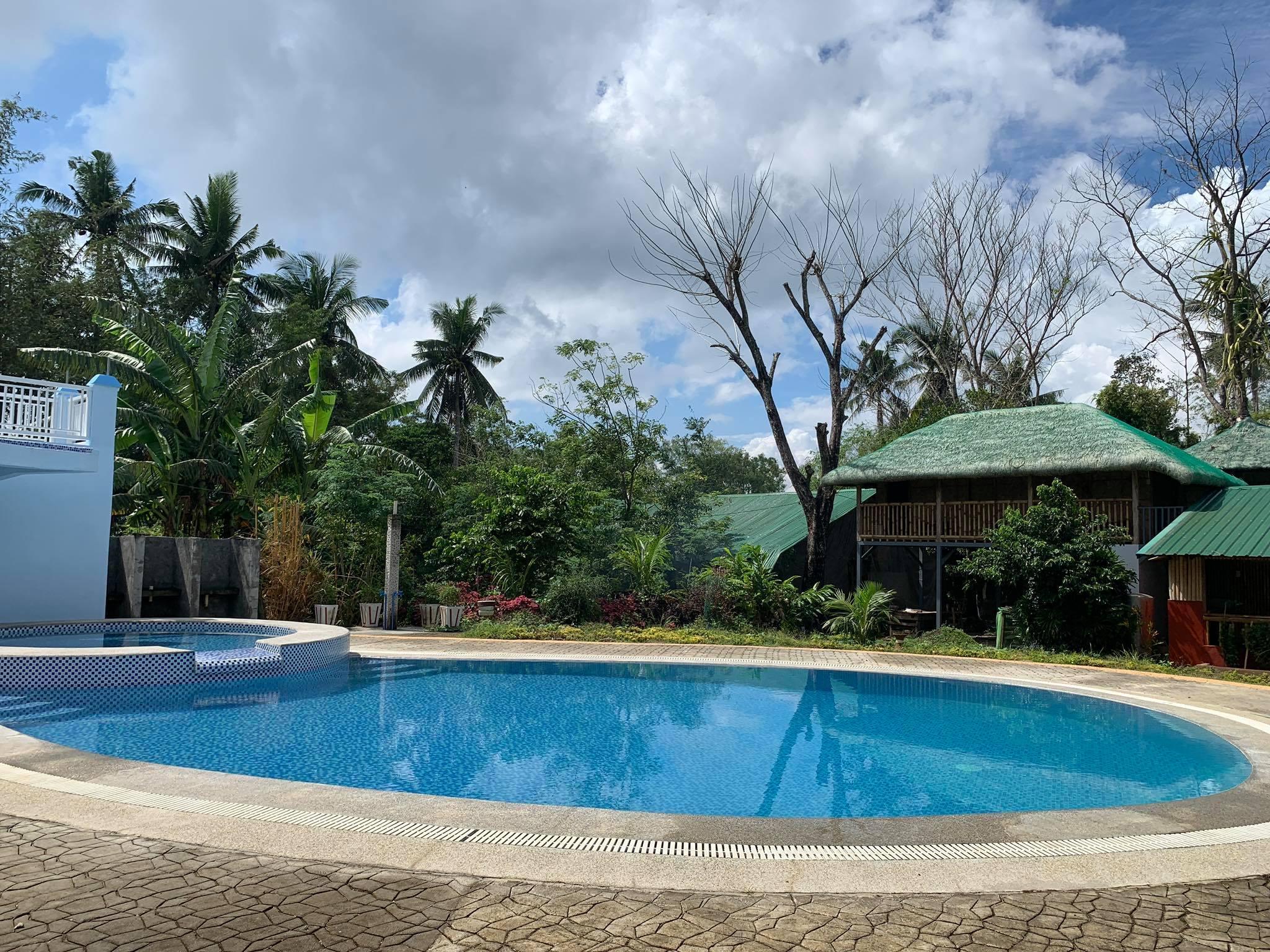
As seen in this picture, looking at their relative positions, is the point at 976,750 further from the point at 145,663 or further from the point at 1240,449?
the point at 1240,449

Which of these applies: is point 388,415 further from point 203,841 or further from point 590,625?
point 203,841

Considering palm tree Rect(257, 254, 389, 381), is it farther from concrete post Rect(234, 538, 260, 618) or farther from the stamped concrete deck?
the stamped concrete deck

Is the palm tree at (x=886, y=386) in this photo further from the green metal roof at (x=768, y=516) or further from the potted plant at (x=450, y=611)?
the potted plant at (x=450, y=611)

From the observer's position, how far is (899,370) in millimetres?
39500

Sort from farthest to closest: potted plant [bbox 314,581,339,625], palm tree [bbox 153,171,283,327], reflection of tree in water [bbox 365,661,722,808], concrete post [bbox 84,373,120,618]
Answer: palm tree [bbox 153,171,283,327]
potted plant [bbox 314,581,339,625]
concrete post [bbox 84,373,120,618]
reflection of tree in water [bbox 365,661,722,808]

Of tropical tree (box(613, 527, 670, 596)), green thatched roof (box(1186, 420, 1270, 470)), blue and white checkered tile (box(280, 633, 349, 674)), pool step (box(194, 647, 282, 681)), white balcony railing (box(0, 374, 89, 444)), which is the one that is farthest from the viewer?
green thatched roof (box(1186, 420, 1270, 470))

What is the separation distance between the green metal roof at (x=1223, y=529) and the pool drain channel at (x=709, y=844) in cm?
942

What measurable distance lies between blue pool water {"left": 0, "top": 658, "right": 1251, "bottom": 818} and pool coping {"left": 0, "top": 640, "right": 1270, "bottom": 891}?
3.91 feet

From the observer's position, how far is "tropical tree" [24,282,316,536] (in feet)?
52.7

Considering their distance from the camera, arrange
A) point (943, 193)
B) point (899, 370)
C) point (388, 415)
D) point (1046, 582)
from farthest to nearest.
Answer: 1. point (899, 370)
2. point (943, 193)
3. point (388, 415)
4. point (1046, 582)

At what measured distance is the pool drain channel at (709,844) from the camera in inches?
165

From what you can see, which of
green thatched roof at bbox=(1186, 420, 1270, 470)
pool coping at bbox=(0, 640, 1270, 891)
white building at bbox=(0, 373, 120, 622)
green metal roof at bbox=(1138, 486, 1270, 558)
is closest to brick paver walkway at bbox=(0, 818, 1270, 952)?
pool coping at bbox=(0, 640, 1270, 891)

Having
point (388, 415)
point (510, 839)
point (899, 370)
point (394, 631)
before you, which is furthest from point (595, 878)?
point (899, 370)

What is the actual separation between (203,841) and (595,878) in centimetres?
190
